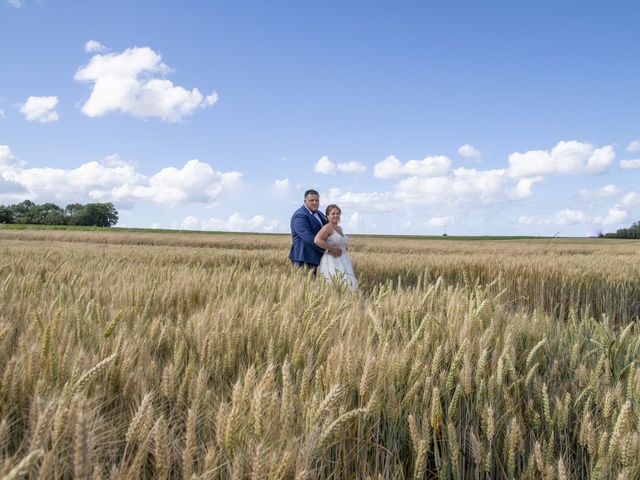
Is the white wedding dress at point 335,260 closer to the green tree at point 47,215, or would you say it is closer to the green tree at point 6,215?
the green tree at point 47,215

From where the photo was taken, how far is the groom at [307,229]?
6934mm

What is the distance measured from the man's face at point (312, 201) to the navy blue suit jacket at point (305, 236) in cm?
8

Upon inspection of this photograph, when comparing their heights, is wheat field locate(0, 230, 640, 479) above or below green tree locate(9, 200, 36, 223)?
below

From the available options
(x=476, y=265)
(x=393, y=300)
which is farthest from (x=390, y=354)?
(x=476, y=265)

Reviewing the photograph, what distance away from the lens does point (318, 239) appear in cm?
649

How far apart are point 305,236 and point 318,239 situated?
472 mm

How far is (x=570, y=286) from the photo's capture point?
302 inches

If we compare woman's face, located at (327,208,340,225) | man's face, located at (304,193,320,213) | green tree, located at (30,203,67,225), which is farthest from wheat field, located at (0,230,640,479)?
green tree, located at (30,203,67,225)

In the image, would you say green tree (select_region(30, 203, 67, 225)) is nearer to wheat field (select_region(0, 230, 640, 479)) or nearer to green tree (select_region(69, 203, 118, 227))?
green tree (select_region(69, 203, 118, 227))

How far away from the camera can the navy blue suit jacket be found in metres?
6.93

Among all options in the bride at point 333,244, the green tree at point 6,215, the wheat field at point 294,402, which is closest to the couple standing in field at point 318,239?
the bride at point 333,244

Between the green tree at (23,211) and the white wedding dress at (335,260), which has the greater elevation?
the green tree at (23,211)

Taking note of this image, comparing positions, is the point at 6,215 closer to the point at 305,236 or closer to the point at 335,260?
the point at 305,236

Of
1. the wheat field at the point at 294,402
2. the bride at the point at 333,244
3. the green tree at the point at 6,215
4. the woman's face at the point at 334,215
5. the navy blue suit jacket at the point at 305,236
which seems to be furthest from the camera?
the green tree at the point at 6,215
